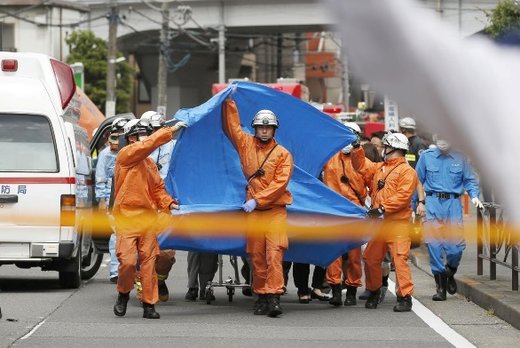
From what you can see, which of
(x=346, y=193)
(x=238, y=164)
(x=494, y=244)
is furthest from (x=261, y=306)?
(x=494, y=244)

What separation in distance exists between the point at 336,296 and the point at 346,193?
1121 mm

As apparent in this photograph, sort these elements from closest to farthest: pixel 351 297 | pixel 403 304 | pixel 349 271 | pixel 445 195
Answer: pixel 403 304 < pixel 349 271 < pixel 351 297 < pixel 445 195

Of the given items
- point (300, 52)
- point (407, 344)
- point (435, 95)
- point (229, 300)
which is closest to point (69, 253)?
point (229, 300)

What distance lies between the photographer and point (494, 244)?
14867mm

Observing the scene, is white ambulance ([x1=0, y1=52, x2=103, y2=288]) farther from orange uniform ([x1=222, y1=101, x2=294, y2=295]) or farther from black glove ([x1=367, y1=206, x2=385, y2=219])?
black glove ([x1=367, y1=206, x2=385, y2=219])

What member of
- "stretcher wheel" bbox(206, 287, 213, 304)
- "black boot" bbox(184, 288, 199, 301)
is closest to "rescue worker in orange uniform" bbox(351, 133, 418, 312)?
"stretcher wheel" bbox(206, 287, 213, 304)

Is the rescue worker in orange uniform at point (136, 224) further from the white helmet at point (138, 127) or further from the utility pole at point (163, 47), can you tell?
the utility pole at point (163, 47)

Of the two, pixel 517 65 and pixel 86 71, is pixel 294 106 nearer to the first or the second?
pixel 517 65

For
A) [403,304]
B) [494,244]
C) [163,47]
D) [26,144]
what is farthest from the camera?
[163,47]

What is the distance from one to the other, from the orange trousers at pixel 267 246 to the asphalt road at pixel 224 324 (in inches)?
13.9

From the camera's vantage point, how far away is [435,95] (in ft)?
18.7

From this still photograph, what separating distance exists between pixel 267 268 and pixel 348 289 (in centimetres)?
153

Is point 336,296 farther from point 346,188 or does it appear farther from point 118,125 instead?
point 118,125

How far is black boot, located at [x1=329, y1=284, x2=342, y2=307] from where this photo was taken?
46.0 feet
